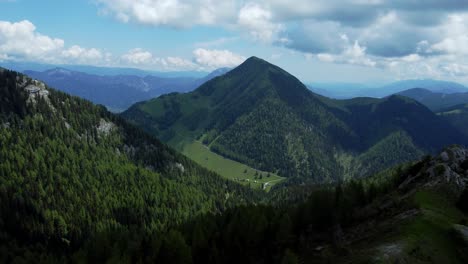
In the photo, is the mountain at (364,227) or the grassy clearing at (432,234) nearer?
the grassy clearing at (432,234)

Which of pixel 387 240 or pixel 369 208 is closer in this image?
pixel 387 240

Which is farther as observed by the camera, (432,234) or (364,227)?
(364,227)

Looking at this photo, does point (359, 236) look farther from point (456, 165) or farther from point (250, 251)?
point (456, 165)

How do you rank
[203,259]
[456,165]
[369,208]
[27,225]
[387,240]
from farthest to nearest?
[27,225]
[456,165]
[369,208]
[203,259]
[387,240]

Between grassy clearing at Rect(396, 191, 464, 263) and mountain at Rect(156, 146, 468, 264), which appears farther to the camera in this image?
mountain at Rect(156, 146, 468, 264)

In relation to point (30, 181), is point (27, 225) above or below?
below

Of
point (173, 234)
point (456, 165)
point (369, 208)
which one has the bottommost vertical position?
point (173, 234)

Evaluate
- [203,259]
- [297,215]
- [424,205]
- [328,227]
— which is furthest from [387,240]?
[203,259]

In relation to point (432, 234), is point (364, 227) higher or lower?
lower

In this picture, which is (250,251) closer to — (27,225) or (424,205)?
(424,205)

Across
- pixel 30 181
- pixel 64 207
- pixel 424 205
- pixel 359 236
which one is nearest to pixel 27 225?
pixel 64 207

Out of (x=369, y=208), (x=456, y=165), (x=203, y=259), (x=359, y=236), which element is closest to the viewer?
(x=359, y=236)
